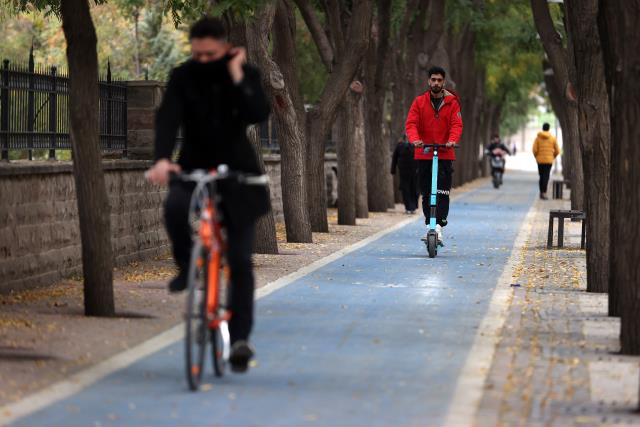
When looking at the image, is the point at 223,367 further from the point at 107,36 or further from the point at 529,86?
the point at 529,86

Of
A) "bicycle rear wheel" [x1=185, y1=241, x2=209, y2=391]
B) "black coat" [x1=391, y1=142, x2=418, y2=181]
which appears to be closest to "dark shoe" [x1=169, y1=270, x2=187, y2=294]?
"bicycle rear wheel" [x1=185, y1=241, x2=209, y2=391]

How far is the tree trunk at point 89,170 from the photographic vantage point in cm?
1230

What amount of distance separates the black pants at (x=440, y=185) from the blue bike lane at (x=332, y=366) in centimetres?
204

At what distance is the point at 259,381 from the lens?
899 cm

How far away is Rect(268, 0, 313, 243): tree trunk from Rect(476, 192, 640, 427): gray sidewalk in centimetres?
667

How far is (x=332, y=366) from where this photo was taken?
9.66m

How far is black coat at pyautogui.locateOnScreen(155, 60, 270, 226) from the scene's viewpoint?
888cm

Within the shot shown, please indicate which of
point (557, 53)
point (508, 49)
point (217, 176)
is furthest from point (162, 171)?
point (508, 49)

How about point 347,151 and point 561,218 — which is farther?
point 347,151

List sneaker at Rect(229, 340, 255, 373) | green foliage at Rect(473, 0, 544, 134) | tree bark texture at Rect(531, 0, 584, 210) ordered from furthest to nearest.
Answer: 1. green foliage at Rect(473, 0, 544, 134)
2. tree bark texture at Rect(531, 0, 584, 210)
3. sneaker at Rect(229, 340, 255, 373)

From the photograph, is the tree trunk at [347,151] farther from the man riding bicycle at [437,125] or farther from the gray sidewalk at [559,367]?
the gray sidewalk at [559,367]

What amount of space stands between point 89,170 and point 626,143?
3955 millimetres

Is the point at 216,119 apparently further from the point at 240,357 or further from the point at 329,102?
the point at 329,102

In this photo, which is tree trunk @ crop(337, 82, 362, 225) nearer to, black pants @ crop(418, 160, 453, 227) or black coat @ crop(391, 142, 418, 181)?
black coat @ crop(391, 142, 418, 181)
